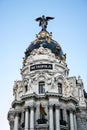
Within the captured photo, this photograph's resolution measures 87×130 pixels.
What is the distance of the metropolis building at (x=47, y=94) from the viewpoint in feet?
144

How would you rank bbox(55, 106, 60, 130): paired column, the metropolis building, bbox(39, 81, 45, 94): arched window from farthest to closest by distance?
bbox(39, 81, 45, 94): arched window < the metropolis building < bbox(55, 106, 60, 130): paired column

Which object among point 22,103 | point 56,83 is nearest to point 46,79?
point 56,83

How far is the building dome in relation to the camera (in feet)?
174

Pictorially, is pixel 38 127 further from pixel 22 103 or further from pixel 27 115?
pixel 22 103

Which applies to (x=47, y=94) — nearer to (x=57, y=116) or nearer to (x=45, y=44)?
(x=57, y=116)

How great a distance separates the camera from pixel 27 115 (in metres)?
44.3

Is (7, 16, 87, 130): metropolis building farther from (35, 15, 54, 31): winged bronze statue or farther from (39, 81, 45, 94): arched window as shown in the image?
(35, 15, 54, 31): winged bronze statue

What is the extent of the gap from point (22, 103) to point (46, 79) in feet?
17.1

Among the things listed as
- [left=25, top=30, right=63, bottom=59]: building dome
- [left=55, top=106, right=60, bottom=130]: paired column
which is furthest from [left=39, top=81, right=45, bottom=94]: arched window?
[left=25, top=30, right=63, bottom=59]: building dome

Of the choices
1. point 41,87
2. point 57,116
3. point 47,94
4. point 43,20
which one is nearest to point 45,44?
point 43,20

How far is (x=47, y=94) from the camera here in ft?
148

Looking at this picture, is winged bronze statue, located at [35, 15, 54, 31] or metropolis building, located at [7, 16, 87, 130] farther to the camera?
winged bronze statue, located at [35, 15, 54, 31]

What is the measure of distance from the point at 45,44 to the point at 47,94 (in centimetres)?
1126

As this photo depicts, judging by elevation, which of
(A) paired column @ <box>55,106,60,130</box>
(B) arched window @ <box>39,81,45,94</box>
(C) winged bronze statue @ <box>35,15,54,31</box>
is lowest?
(A) paired column @ <box>55,106,60,130</box>
